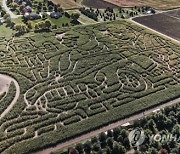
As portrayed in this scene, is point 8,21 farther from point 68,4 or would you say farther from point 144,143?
point 144,143

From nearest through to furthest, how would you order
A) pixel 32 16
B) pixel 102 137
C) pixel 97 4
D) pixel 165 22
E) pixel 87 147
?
1. pixel 87 147
2. pixel 102 137
3. pixel 32 16
4. pixel 165 22
5. pixel 97 4

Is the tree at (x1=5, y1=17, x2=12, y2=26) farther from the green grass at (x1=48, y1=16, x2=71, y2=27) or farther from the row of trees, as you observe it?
the row of trees

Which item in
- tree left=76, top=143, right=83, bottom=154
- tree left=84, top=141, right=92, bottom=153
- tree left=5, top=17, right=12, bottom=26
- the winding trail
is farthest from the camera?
tree left=5, top=17, right=12, bottom=26

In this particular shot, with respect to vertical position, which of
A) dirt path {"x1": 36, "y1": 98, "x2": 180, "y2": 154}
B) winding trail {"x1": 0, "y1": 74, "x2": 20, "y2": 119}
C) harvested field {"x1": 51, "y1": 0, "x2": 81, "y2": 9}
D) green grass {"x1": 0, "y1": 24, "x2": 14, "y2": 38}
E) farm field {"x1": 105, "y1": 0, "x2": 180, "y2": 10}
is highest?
harvested field {"x1": 51, "y1": 0, "x2": 81, "y2": 9}

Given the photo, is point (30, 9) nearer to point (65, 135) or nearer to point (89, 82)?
point (89, 82)

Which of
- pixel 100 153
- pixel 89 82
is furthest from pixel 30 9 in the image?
pixel 100 153

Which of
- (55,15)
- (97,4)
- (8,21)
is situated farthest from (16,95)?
(97,4)

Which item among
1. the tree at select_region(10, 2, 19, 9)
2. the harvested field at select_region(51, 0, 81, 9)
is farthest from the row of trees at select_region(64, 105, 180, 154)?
the tree at select_region(10, 2, 19, 9)

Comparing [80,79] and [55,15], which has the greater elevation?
[55,15]
